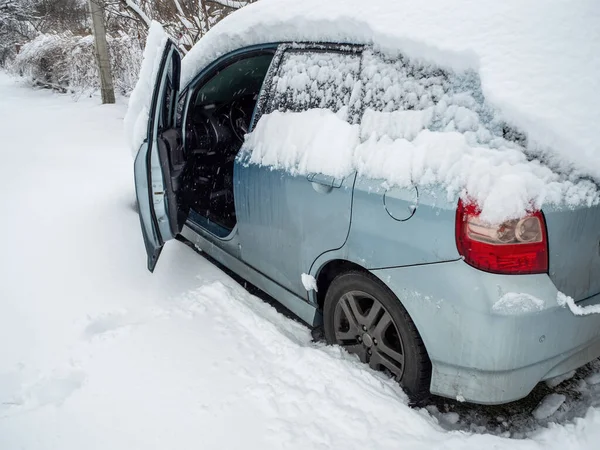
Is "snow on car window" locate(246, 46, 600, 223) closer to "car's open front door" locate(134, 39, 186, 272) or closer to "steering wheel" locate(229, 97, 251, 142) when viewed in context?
"car's open front door" locate(134, 39, 186, 272)

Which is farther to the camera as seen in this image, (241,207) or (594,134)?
(241,207)

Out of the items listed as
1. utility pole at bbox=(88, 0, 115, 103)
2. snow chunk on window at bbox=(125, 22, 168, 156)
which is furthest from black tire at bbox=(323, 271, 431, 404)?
utility pole at bbox=(88, 0, 115, 103)

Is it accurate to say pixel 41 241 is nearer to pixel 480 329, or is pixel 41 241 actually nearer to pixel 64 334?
pixel 64 334

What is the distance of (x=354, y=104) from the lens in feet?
6.57

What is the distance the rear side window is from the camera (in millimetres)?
2025

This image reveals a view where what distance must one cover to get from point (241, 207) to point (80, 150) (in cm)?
285

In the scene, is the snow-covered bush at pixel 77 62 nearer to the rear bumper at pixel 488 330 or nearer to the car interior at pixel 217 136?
the car interior at pixel 217 136

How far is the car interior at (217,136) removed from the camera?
3.35 meters

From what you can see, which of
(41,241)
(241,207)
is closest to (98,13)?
(41,241)

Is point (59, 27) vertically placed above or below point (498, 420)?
above

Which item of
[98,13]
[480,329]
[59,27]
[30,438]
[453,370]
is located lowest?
[30,438]

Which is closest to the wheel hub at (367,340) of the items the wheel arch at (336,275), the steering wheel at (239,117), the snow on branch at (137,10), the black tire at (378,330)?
the black tire at (378,330)

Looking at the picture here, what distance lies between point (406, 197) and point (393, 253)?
24 centimetres

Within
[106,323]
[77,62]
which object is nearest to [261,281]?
[106,323]
